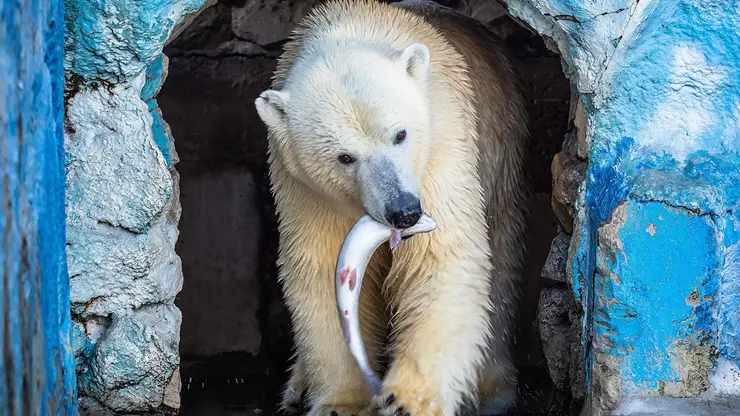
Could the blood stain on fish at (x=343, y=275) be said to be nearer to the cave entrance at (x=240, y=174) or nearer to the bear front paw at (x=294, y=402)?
the bear front paw at (x=294, y=402)

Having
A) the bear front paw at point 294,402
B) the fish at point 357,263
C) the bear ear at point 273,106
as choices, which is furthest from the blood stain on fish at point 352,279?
the bear front paw at point 294,402

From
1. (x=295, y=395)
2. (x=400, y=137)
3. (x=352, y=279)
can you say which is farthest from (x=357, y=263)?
(x=295, y=395)

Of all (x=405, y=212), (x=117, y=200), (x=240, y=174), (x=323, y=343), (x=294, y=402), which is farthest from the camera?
(x=240, y=174)

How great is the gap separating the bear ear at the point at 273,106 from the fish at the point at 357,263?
0.45m

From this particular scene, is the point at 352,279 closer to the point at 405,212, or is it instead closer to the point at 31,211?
the point at 405,212

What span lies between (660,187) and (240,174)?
241 centimetres

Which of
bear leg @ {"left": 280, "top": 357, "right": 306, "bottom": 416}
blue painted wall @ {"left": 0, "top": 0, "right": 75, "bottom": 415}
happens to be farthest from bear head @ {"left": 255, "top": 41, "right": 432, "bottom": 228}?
bear leg @ {"left": 280, "top": 357, "right": 306, "bottom": 416}

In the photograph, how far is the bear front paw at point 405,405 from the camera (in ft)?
9.84

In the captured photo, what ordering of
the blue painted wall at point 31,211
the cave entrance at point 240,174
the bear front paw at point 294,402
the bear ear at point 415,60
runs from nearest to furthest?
1. the blue painted wall at point 31,211
2. the bear ear at point 415,60
3. the bear front paw at point 294,402
4. the cave entrance at point 240,174

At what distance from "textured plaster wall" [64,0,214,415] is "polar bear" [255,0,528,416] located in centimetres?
38

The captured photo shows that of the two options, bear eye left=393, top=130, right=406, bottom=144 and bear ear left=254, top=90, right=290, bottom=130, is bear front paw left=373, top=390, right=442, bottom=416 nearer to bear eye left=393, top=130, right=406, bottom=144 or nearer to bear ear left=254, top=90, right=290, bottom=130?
bear eye left=393, top=130, right=406, bottom=144

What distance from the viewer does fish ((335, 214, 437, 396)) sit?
9.53 ft

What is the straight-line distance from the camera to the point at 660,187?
9.52 feet

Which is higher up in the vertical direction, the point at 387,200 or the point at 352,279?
the point at 387,200
